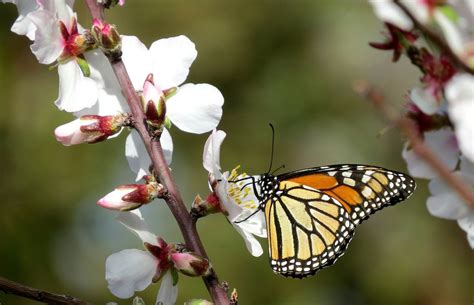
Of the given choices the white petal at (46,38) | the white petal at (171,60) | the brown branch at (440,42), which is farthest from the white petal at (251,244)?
the brown branch at (440,42)

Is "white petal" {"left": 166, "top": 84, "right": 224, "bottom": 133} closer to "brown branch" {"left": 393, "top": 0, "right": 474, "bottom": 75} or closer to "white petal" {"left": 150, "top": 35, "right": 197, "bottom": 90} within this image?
"white petal" {"left": 150, "top": 35, "right": 197, "bottom": 90}

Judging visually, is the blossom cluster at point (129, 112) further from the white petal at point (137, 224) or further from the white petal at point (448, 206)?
the white petal at point (448, 206)

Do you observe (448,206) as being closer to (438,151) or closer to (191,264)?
(438,151)

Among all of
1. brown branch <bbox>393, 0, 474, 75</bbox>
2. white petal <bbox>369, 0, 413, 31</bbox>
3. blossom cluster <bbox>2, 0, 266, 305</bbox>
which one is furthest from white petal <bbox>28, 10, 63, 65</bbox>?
brown branch <bbox>393, 0, 474, 75</bbox>

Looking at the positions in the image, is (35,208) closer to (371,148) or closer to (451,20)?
(371,148)


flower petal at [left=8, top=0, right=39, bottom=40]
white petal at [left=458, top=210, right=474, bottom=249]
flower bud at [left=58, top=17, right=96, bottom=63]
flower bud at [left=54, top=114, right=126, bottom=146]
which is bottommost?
white petal at [left=458, top=210, right=474, bottom=249]

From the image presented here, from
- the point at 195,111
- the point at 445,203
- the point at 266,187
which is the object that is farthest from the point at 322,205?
the point at 195,111
